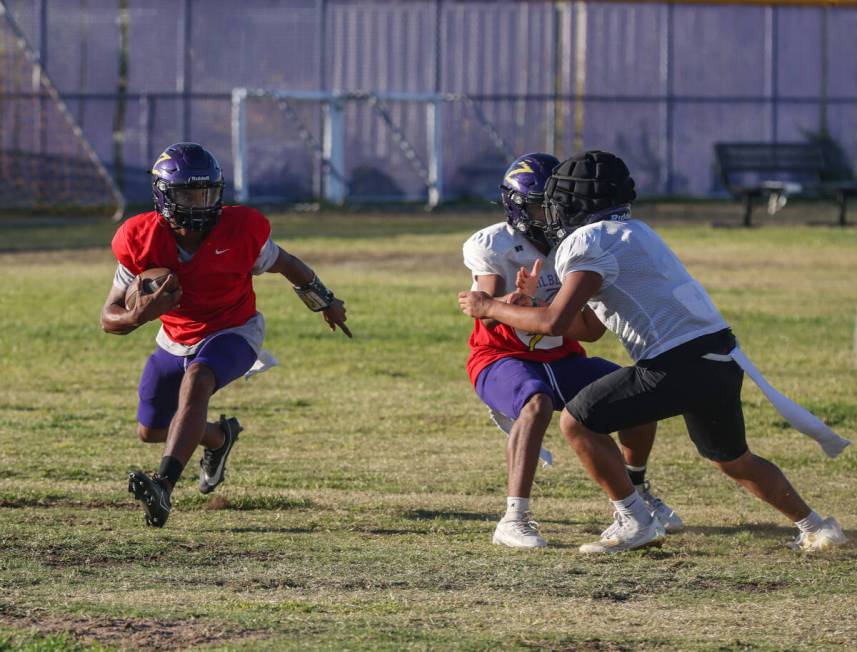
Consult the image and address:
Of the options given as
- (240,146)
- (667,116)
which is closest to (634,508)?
(240,146)

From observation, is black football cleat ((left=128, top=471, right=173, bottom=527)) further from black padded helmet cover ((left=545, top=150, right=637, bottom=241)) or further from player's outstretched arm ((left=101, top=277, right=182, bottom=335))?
black padded helmet cover ((left=545, top=150, right=637, bottom=241))

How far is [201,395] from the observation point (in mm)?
7113

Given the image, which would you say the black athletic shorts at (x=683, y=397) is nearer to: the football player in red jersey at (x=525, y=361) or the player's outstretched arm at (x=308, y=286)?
the football player in red jersey at (x=525, y=361)

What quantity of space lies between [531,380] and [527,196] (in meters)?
0.83

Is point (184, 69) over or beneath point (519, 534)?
over

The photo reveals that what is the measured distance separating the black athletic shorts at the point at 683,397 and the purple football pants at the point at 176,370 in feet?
5.74

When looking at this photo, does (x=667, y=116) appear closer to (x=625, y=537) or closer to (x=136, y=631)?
(x=625, y=537)

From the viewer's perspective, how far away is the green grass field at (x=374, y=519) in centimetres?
521

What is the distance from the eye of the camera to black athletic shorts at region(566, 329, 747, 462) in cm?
623

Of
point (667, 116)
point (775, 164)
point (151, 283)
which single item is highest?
point (667, 116)

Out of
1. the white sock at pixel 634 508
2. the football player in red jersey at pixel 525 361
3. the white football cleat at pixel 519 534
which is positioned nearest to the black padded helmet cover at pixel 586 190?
the football player in red jersey at pixel 525 361

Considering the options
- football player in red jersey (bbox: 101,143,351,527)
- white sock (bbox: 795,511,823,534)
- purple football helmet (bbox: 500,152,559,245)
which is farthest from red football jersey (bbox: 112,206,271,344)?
white sock (bbox: 795,511,823,534)

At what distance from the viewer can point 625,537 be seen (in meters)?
6.54

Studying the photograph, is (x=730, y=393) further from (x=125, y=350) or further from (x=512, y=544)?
(x=125, y=350)
